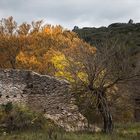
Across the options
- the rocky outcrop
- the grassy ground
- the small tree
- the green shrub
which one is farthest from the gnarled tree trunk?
the green shrub

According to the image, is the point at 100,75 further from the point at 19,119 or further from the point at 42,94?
the point at 19,119

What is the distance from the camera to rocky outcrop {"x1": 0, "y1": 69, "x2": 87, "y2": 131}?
24266mm

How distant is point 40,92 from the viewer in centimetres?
2505

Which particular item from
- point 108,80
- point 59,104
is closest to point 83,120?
point 59,104

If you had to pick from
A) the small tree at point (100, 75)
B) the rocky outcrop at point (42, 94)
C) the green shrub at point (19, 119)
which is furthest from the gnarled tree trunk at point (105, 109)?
the green shrub at point (19, 119)

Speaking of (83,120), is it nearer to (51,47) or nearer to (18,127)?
(18,127)

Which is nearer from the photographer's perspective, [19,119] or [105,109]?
[105,109]

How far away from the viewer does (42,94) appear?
983 inches

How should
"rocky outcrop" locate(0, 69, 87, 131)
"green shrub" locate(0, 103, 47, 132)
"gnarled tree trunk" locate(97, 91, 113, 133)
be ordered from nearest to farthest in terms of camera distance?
1. "gnarled tree trunk" locate(97, 91, 113, 133)
2. "green shrub" locate(0, 103, 47, 132)
3. "rocky outcrop" locate(0, 69, 87, 131)

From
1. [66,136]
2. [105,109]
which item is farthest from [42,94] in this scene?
[66,136]

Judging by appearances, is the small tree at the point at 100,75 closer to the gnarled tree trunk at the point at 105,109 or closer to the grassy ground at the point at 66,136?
the gnarled tree trunk at the point at 105,109

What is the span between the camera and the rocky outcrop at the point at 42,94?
955 inches

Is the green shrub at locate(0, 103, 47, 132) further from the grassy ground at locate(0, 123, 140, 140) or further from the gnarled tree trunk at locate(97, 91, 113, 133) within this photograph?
the gnarled tree trunk at locate(97, 91, 113, 133)

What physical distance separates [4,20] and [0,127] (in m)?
37.3
